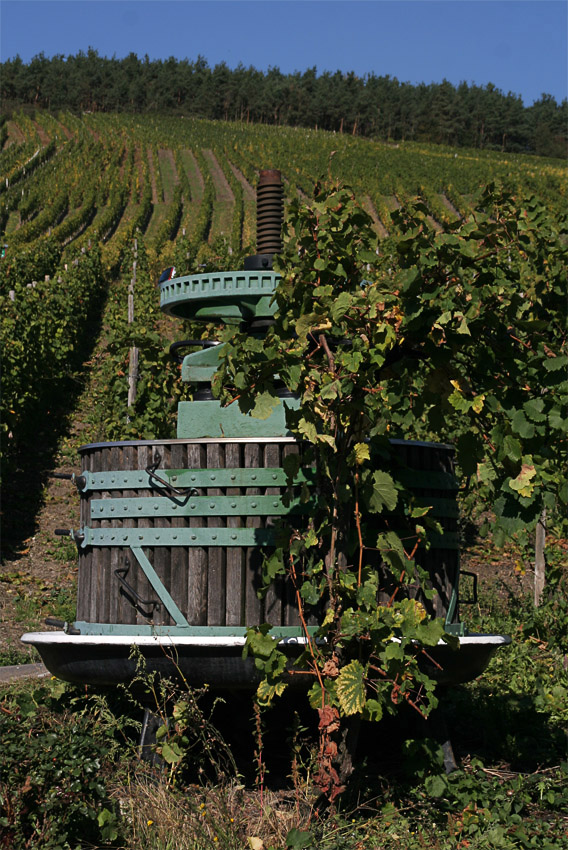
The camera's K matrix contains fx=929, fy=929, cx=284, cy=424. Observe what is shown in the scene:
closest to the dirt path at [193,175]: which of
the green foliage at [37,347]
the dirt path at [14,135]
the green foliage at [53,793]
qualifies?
the dirt path at [14,135]

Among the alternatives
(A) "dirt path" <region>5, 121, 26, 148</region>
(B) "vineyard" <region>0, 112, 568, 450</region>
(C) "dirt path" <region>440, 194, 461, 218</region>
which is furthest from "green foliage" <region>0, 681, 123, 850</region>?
(A) "dirt path" <region>5, 121, 26, 148</region>

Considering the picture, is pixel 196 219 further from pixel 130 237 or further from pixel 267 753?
pixel 267 753

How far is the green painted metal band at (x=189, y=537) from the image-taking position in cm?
450

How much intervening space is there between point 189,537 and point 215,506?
201 millimetres

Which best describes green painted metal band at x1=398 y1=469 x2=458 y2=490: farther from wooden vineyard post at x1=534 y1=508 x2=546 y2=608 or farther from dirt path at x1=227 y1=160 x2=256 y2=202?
dirt path at x1=227 y1=160 x2=256 y2=202

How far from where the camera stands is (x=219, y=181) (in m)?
61.1

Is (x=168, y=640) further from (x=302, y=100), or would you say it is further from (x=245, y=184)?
(x=302, y=100)

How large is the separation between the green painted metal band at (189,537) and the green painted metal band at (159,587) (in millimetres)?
55

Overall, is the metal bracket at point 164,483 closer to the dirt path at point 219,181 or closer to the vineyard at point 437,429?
the vineyard at point 437,429

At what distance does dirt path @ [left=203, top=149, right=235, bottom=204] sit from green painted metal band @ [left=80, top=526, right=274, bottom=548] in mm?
51171

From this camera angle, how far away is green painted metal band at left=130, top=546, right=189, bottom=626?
4.52 m

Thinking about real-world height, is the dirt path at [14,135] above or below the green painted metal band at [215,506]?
above

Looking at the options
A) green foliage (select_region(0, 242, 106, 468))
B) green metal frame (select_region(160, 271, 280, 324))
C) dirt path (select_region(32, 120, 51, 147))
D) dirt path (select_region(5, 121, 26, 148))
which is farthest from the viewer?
dirt path (select_region(32, 120, 51, 147))

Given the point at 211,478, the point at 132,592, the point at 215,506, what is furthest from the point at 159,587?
the point at 211,478
